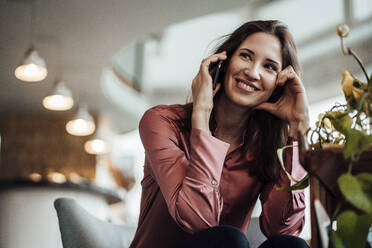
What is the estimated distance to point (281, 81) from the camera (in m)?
1.50

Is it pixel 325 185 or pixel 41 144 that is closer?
pixel 325 185

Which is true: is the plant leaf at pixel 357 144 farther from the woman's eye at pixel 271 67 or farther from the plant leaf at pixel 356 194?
the woman's eye at pixel 271 67

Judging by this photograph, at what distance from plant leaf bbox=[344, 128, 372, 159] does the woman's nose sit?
0.81 meters

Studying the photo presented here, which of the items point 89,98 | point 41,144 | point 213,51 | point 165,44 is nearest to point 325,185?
point 213,51

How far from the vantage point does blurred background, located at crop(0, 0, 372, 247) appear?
4.02 meters

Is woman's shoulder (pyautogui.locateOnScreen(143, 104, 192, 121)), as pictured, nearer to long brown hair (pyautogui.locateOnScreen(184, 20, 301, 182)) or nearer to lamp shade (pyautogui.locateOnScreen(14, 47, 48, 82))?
long brown hair (pyautogui.locateOnScreen(184, 20, 301, 182))

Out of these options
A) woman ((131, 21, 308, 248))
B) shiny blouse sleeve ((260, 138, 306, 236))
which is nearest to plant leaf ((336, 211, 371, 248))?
woman ((131, 21, 308, 248))

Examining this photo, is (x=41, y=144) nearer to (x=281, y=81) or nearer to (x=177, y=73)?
(x=177, y=73)

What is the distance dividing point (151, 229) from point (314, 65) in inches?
301

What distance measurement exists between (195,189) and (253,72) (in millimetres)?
531

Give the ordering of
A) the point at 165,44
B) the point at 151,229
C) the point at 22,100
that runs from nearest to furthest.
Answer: the point at 151,229, the point at 22,100, the point at 165,44

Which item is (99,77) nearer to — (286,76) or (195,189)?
(286,76)

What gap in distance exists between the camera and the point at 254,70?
1549 millimetres

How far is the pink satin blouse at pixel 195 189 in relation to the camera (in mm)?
1184
